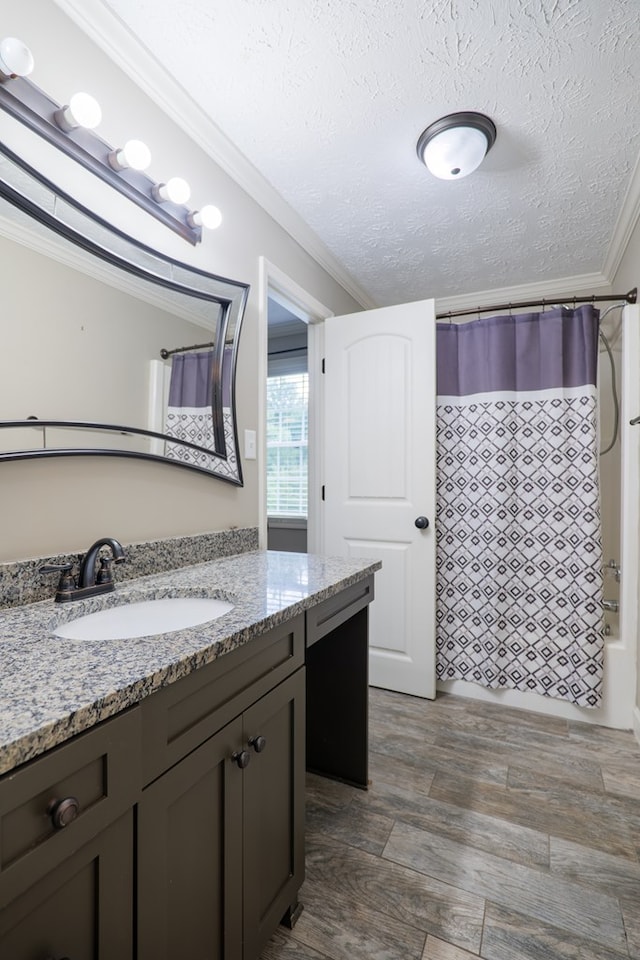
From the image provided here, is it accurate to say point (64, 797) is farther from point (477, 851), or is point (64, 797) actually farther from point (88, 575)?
point (477, 851)

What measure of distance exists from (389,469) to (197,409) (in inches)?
46.5

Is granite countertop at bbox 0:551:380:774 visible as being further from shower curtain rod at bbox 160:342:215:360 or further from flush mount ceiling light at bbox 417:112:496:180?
flush mount ceiling light at bbox 417:112:496:180

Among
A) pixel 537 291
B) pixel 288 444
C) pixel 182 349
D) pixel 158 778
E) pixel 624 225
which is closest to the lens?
pixel 158 778

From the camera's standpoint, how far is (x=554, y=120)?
157 cm

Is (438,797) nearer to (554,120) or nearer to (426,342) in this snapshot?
(426,342)

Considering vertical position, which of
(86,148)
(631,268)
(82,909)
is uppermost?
(631,268)

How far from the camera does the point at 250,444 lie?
1.91 m

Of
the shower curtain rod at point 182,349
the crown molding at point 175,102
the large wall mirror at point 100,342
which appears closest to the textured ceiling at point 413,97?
the crown molding at point 175,102

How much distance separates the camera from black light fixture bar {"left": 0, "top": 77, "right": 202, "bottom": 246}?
41.1 inches

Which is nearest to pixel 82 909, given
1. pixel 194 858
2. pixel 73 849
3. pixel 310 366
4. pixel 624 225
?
pixel 73 849

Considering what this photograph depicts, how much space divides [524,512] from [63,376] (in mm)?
2076

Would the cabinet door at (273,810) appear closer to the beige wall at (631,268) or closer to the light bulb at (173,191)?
the light bulb at (173,191)

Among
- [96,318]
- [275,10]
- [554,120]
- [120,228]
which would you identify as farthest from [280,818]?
[554,120]

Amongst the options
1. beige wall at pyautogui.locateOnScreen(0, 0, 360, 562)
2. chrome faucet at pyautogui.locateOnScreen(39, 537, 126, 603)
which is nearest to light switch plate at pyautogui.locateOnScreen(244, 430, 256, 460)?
beige wall at pyautogui.locateOnScreen(0, 0, 360, 562)
